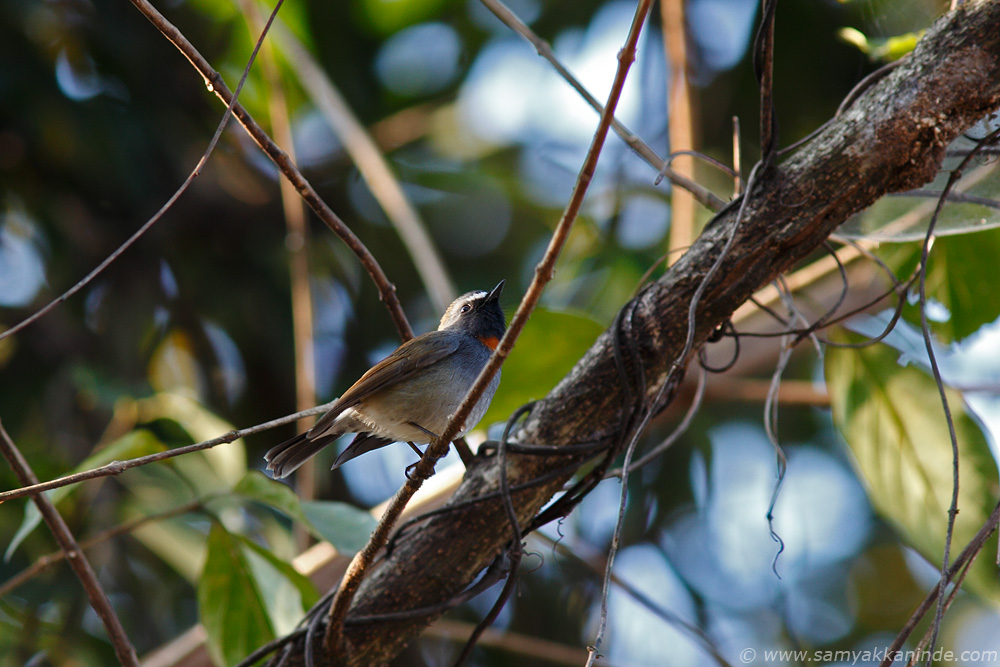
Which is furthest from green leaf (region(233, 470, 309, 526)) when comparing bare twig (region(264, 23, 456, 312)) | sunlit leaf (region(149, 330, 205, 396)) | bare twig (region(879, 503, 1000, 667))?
sunlit leaf (region(149, 330, 205, 396))

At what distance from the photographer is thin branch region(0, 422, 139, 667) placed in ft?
7.40

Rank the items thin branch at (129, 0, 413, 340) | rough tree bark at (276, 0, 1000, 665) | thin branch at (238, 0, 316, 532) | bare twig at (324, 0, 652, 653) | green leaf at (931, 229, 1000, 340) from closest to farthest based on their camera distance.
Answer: bare twig at (324, 0, 652, 653)
thin branch at (129, 0, 413, 340)
rough tree bark at (276, 0, 1000, 665)
green leaf at (931, 229, 1000, 340)
thin branch at (238, 0, 316, 532)

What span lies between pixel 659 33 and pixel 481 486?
4247mm

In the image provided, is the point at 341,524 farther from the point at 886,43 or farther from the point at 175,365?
the point at 175,365

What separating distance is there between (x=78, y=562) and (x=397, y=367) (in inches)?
44.3

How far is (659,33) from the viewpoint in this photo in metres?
5.34

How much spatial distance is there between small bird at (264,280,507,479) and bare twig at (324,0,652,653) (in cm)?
69

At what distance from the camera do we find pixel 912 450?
293 cm

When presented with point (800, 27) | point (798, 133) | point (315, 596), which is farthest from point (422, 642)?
point (800, 27)

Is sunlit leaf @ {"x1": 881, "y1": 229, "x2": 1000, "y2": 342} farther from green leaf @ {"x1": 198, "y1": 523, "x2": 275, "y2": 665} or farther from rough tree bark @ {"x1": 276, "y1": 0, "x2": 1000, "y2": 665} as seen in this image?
green leaf @ {"x1": 198, "y1": 523, "x2": 275, "y2": 665}

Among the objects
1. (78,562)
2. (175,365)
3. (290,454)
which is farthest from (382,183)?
(175,365)

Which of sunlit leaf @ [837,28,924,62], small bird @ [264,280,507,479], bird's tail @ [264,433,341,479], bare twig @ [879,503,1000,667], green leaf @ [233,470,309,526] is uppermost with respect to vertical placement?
sunlit leaf @ [837,28,924,62]

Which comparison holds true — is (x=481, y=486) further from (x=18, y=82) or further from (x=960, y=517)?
(x=18, y=82)

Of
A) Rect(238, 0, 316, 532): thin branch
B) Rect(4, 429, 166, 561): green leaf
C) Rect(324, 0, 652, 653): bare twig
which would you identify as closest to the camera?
Rect(324, 0, 652, 653): bare twig
